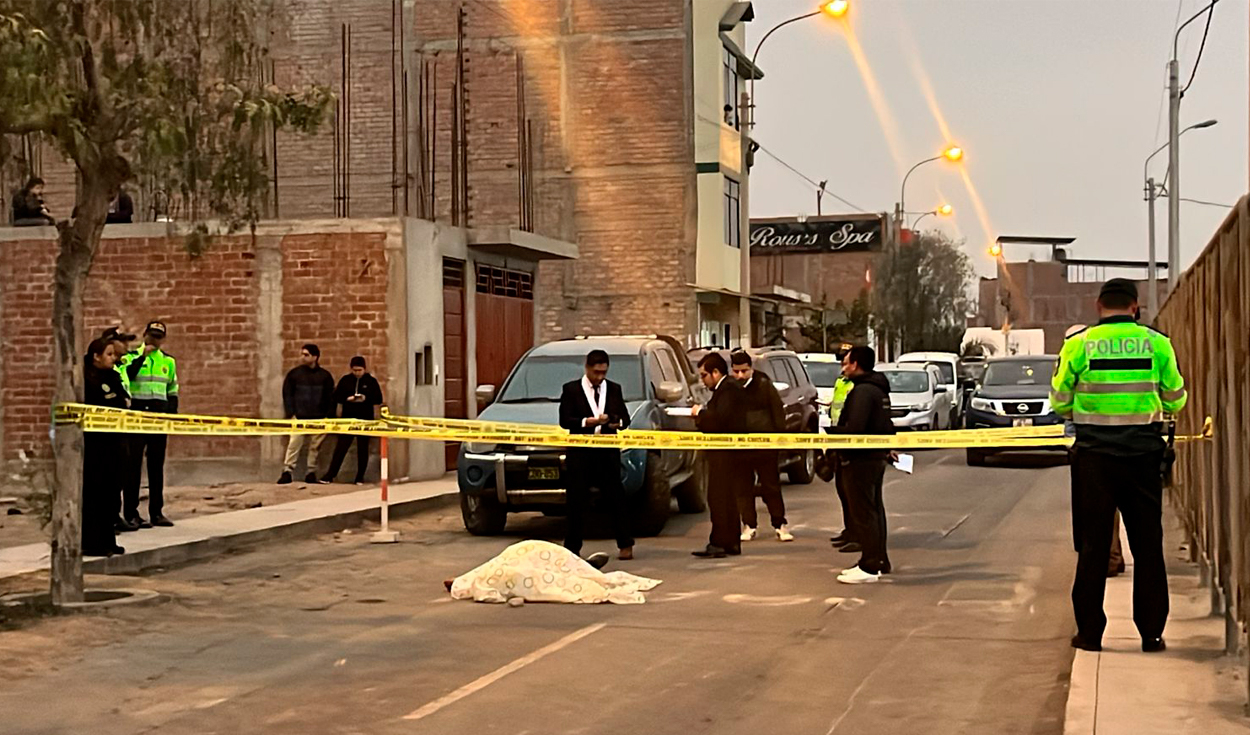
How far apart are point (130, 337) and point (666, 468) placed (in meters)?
5.35

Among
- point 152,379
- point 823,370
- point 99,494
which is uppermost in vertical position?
point 823,370

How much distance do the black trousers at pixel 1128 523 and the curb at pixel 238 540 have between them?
8.09 meters

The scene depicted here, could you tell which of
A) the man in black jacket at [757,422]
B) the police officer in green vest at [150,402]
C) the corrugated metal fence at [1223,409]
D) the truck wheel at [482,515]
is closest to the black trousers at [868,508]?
the man in black jacket at [757,422]

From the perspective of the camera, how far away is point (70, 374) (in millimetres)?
11203

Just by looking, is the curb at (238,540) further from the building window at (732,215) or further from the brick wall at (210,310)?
the building window at (732,215)

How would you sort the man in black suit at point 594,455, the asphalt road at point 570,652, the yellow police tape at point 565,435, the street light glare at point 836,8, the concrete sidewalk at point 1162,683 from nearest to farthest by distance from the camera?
the concrete sidewalk at point 1162,683 → the asphalt road at point 570,652 → the yellow police tape at point 565,435 → the man in black suit at point 594,455 → the street light glare at point 836,8

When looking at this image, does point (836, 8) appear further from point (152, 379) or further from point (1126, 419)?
point (1126, 419)

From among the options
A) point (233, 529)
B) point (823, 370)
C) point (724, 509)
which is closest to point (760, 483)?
point (724, 509)

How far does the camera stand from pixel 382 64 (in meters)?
40.0

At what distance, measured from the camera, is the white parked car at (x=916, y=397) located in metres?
31.9

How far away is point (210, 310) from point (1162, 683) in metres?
17.2

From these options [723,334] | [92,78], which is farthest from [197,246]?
[723,334]

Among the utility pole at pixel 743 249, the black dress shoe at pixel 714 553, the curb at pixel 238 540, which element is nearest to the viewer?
the curb at pixel 238 540

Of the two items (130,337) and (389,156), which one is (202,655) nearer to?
(130,337)
